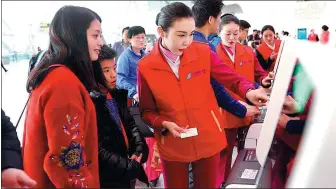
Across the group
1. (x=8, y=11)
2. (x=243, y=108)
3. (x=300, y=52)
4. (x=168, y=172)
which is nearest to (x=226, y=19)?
(x=243, y=108)

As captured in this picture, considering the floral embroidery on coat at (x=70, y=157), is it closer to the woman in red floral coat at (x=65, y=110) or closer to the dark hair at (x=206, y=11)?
the woman in red floral coat at (x=65, y=110)

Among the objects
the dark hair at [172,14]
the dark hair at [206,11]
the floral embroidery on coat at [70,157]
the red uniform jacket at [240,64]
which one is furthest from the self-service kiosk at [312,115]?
the red uniform jacket at [240,64]

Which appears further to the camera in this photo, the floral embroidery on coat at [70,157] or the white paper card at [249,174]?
the white paper card at [249,174]

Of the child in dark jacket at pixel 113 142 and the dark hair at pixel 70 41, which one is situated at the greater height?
the dark hair at pixel 70 41

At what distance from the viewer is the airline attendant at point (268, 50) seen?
10.4 feet

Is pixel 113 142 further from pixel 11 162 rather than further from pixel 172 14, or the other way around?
pixel 172 14

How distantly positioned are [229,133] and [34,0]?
32.3 ft

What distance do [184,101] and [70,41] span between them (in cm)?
52

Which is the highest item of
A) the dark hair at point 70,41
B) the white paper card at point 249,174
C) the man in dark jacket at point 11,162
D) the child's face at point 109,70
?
the dark hair at point 70,41

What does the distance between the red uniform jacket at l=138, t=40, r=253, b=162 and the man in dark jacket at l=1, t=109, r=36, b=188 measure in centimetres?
52

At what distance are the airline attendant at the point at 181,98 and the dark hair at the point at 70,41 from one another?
38 centimetres

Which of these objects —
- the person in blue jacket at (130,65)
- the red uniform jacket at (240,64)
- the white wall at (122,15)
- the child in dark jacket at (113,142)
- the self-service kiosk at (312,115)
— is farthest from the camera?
the white wall at (122,15)

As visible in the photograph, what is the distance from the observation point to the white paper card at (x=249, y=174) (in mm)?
908

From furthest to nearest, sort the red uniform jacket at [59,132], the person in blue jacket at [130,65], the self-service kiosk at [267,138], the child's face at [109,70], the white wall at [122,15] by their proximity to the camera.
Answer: the white wall at [122,15], the person in blue jacket at [130,65], the child's face at [109,70], the red uniform jacket at [59,132], the self-service kiosk at [267,138]
